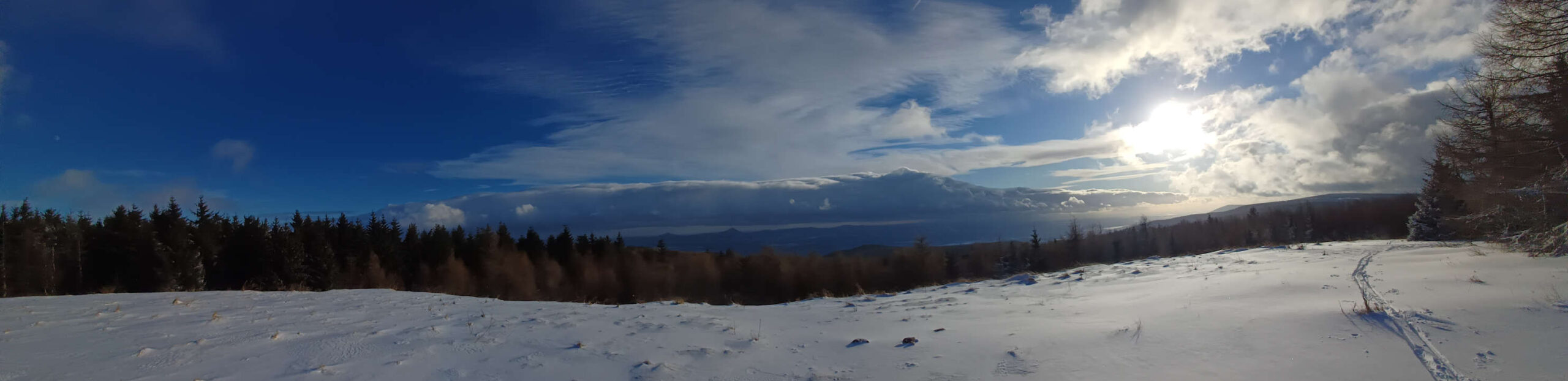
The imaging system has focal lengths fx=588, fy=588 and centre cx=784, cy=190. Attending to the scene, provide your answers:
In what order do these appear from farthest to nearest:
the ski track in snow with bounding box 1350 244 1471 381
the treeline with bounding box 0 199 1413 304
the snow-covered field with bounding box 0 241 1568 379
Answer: the treeline with bounding box 0 199 1413 304, the snow-covered field with bounding box 0 241 1568 379, the ski track in snow with bounding box 1350 244 1471 381

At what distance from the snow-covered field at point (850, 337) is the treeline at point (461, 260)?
648 cm

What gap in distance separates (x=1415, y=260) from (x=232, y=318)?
20908 millimetres

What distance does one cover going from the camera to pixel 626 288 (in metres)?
50.2

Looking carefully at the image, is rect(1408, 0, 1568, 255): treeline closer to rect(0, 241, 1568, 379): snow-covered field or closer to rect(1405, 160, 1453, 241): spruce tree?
rect(0, 241, 1568, 379): snow-covered field

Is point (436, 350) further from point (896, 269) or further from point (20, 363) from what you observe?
point (896, 269)

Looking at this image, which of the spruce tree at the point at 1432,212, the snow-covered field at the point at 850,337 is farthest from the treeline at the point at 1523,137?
the spruce tree at the point at 1432,212

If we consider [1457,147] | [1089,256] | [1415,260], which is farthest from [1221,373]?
[1089,256]

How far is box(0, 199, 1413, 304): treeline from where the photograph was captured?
28312 millimetres

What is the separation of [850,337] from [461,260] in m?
45.8

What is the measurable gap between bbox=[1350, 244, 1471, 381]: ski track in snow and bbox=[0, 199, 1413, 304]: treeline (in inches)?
425

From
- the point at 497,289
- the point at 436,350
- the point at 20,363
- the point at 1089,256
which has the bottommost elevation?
the point at 1089,256

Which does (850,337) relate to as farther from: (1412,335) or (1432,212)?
(1432,212)

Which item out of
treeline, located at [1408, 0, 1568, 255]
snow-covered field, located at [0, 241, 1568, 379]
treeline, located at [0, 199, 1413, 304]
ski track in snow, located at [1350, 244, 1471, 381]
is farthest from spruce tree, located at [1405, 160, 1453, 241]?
ski track in snow, located at [1350, 244, 1471, 381]

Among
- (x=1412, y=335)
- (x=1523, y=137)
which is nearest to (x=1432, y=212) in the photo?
(x=1523, y=137)
